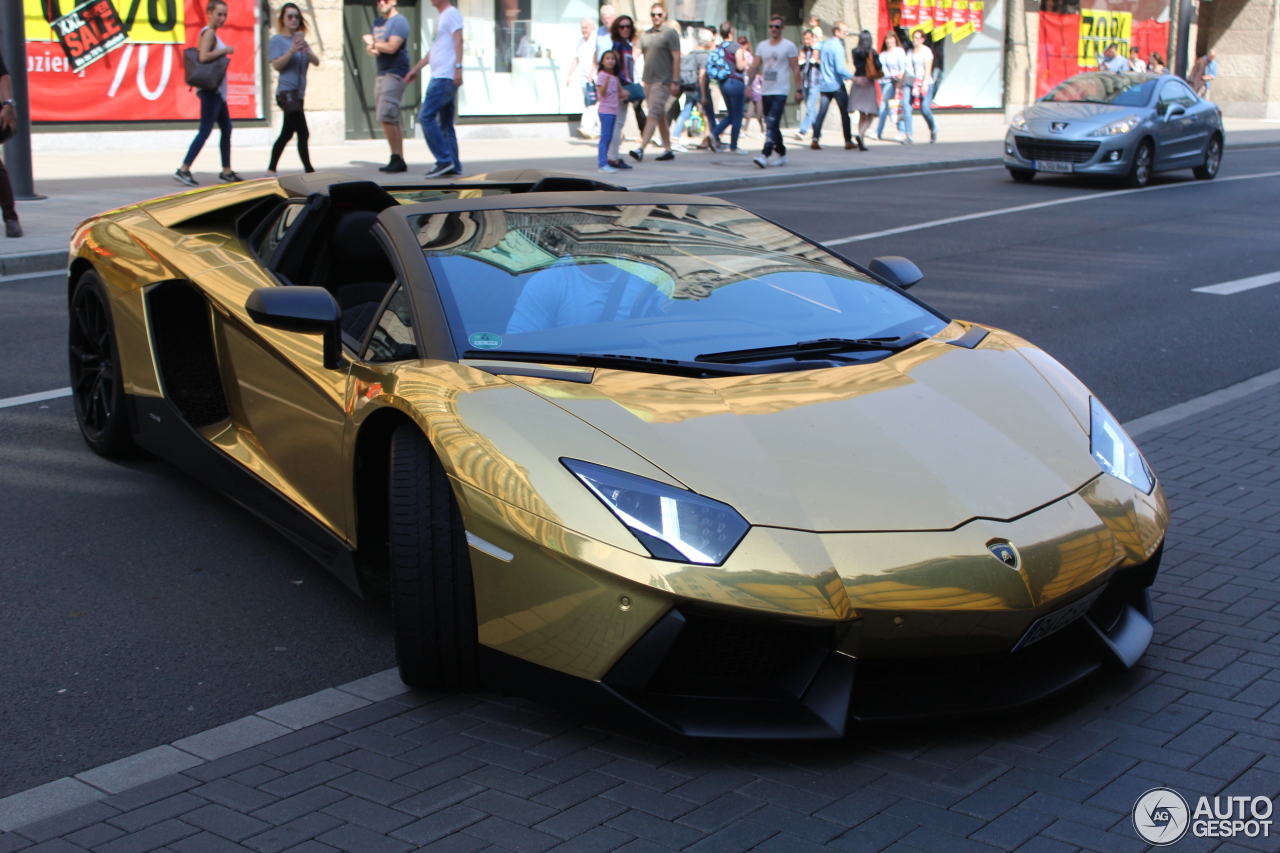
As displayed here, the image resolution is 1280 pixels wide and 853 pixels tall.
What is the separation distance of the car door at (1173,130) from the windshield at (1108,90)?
0.22 metres

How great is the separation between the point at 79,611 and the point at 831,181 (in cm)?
1453

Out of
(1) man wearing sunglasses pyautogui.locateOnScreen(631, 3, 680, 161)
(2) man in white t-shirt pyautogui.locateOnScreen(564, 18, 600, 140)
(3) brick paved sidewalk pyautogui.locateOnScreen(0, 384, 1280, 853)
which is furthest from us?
(2) man in white t-shirt pyautogui.locateOnScreen(564, 18, 600, 140)

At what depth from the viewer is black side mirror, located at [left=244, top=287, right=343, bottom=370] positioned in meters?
3.54

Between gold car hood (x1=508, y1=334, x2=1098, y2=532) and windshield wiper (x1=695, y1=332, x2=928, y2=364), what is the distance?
5.0 inches

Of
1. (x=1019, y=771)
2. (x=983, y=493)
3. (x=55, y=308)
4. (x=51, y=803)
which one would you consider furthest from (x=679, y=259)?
(x=55, y=308)

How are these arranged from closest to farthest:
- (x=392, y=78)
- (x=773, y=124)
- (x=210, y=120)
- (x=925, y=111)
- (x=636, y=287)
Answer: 1. (x=636, y=287)
2. (x=210, y=120)
3. (x=392, y=78)
4. (x=773, y=124)
5. (x=925, y=111)

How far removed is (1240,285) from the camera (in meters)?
9.94

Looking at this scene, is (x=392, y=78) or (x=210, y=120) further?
(x=392, y=78)

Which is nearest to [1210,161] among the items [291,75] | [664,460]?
[291,75]

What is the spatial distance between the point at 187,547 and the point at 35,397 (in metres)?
2.32

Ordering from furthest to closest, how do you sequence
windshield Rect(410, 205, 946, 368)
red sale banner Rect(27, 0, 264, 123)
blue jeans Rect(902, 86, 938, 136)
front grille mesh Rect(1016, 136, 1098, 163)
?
blue jeans Rect(902, 86, 938, 136)
red sale banner Rect(27, 0, 264, 123)
front grille mesh Rect(1016, 136, 1098, 163)
windshield Rect(410, 205, 946, 368)

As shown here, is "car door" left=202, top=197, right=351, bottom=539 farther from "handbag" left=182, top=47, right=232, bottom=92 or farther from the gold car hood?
"handbag" left=182, top=47, right=232, bottom=92

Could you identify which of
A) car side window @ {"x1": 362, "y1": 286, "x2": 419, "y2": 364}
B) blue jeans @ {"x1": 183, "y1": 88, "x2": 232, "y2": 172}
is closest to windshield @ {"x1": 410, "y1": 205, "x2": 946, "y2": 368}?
car side window @ {"x1": 362, "y1": 286, "x2": 419, "y2": 364}

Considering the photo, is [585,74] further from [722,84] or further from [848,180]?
[848,180]
